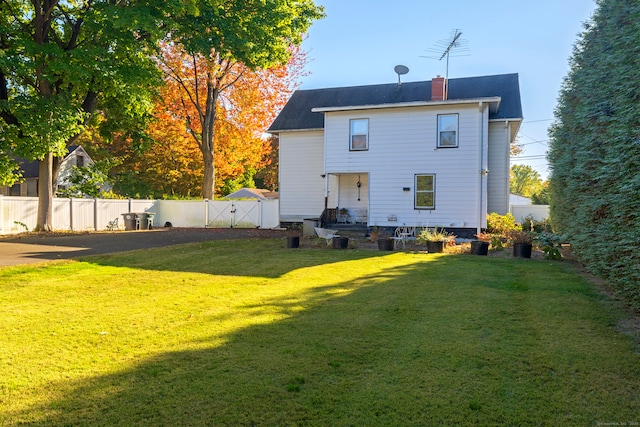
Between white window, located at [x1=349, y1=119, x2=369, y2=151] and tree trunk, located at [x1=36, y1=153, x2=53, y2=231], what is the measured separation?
40.4ft

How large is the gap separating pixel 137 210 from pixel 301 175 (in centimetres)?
997

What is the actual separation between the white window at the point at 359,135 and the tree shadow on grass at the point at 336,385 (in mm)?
13102

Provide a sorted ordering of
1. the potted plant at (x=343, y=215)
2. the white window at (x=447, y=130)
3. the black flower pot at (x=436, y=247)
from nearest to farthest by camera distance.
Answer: the black flower pot at (x=436, y=247)
the white window at (x=447, y=130)
the potted plant at (x=343, y=215)

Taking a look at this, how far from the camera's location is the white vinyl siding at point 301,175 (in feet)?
66.0

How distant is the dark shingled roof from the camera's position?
62.3 ft

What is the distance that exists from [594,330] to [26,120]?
16.7 m

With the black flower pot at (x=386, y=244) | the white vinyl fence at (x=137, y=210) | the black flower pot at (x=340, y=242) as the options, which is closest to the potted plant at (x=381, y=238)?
the black flower pot at (x=386, y=244)

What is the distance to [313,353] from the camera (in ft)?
13.4

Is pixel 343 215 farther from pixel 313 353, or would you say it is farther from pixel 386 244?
pixel 313 353

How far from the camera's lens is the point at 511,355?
4.05 m

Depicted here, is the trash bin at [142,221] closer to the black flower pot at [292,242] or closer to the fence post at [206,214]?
the fence post at [206,214]

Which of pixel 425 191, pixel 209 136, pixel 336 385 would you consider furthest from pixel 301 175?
pixel 336 385

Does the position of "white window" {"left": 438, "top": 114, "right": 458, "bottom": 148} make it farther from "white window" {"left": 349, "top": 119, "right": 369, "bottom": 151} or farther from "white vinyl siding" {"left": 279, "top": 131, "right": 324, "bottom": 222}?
"white vinyl siding" {"left": 279, "top": 131, "right": 324, "bottom": 222}

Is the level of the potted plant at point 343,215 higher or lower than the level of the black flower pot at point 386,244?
higher
